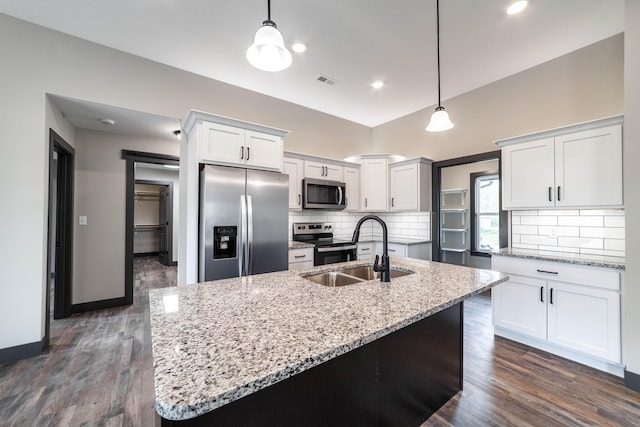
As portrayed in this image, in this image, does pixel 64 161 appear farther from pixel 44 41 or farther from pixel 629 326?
pixel 629 326

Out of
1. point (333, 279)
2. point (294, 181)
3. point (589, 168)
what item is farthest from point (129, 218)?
point (589, 168)

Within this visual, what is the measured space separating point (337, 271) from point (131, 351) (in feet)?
7.40

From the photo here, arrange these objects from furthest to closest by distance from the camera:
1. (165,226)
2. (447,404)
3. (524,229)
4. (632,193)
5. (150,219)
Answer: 1. (150,219)
2. (165,226)
3. (524,229)
4. (632,193)
5. (447,404)

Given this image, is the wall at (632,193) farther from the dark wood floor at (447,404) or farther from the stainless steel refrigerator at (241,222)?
the stainless steel refrigerator at (241,222)

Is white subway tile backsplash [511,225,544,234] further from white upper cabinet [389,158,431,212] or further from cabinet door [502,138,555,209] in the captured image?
white upper cabinet [389,158,431,212]

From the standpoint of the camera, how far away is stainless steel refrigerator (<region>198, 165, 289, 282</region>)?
253cm

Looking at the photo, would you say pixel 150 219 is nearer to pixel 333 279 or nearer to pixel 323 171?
pixel 323 171

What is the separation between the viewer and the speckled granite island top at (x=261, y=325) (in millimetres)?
599

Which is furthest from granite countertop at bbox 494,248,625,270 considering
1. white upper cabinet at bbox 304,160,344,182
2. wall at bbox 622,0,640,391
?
white upper cabinet at bbox 304,160,344,182

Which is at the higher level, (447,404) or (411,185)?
(411,185)

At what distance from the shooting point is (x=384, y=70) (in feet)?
10.1

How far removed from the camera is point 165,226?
7055mm

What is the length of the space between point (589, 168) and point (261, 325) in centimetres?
309

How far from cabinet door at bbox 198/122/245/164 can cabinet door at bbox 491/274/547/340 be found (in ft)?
10.1
